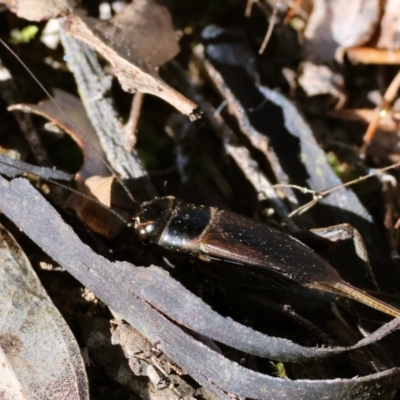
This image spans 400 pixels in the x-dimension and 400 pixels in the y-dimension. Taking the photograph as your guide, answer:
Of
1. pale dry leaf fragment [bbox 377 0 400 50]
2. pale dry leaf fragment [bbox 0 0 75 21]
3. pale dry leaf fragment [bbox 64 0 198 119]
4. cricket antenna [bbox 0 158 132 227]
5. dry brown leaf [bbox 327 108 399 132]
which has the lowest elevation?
dry brown leaf [bbox 327 108 399 132]

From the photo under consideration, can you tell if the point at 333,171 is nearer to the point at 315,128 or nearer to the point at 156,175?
the point at 315,128

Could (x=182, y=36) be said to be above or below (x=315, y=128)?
above

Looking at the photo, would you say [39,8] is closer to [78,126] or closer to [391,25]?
[78,126]

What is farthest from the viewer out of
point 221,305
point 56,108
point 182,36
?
point 182,36

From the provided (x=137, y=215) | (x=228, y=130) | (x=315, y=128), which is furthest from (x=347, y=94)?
(x=137, y=215)

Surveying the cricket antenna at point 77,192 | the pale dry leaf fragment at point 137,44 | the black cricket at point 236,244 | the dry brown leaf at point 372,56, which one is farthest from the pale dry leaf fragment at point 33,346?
the dry brown leaf at point 372,56

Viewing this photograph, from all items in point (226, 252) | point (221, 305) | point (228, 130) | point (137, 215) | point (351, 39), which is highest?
point (351, 39)

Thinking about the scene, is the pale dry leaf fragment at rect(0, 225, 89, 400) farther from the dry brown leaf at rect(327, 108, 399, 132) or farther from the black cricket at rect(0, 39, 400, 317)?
the dry brown leaf at rect(327, 108, 399, 132)

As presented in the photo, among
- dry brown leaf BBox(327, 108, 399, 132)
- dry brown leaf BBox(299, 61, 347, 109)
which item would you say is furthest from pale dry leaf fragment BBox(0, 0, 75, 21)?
dry brown leaf BBox(327, 108, 399, 132)
